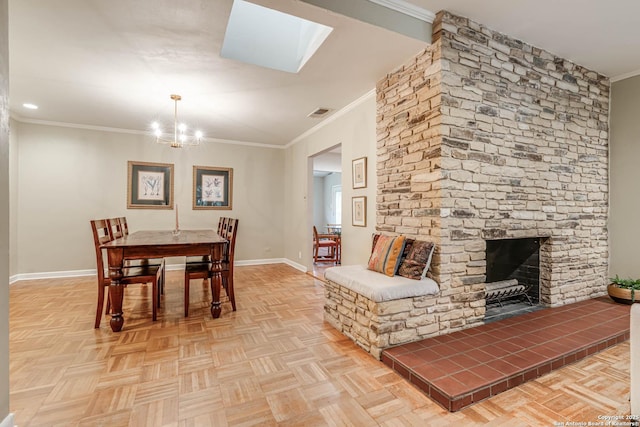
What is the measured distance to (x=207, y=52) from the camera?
2.60 metres

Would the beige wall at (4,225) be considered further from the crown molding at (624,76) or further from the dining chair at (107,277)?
the crown molding at (624,76)

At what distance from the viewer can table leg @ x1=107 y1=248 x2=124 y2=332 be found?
102 inches

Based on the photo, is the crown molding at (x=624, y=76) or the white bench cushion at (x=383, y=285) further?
the crown molding at (x=624, y=76)

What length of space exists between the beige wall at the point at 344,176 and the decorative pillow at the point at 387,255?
73 cm

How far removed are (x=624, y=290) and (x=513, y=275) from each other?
97cm

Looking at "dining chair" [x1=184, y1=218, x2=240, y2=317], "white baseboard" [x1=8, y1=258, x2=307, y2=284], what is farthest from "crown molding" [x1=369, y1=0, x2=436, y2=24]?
"white baseboard" [x1=8, y1=258, x2=307, y2=284]

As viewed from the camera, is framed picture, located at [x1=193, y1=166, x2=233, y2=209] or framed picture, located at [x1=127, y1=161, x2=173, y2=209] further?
framed picture, located at [x1=193, y1=166, x2=233, y2=209]

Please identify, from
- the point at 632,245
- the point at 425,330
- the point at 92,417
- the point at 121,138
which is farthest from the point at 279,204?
the point at 632,245

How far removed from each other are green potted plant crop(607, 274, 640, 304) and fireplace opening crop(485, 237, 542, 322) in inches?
30.4

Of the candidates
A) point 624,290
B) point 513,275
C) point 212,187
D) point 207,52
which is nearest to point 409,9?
point 207,52

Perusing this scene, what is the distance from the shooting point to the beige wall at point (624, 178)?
3.30 m

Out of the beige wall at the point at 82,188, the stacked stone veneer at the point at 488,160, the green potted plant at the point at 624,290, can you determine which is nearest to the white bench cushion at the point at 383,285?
the stacked stone veneer at the point at 488,160

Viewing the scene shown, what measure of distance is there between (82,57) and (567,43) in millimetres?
4540

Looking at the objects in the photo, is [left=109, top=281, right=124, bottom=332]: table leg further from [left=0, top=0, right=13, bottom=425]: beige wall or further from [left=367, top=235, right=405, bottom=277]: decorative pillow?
[left=367, top=235, right=405, bottom=277]: decorative pillow
